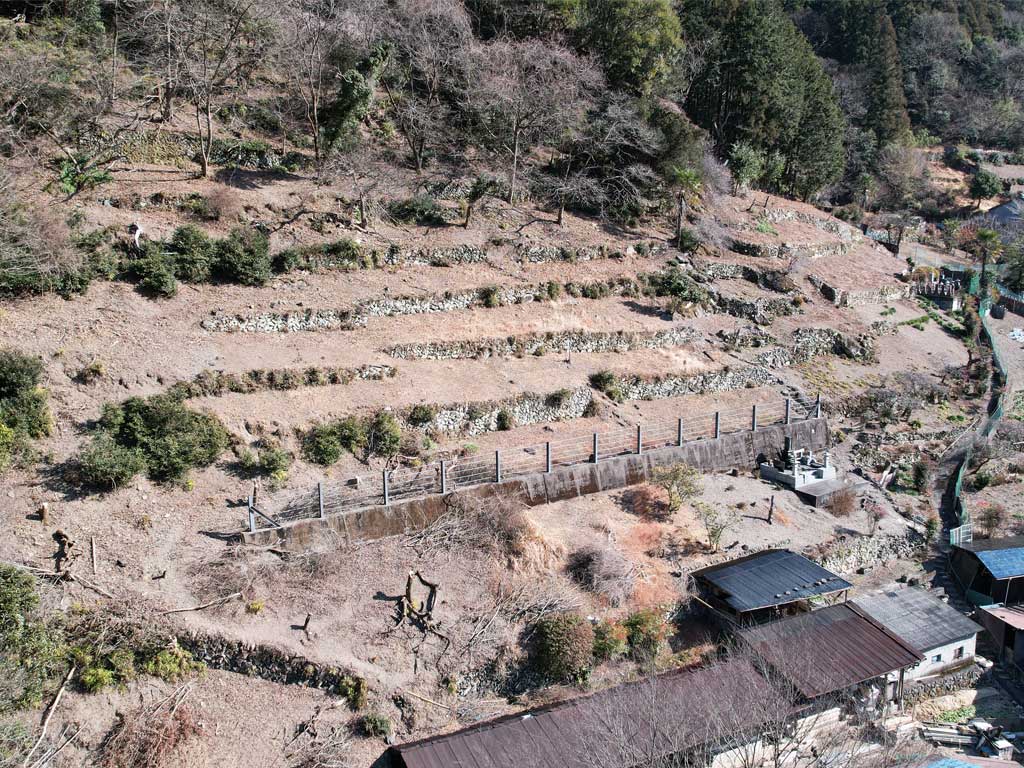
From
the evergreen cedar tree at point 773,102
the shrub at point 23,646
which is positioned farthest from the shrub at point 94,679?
the evergreen cedar tree at point 773,102

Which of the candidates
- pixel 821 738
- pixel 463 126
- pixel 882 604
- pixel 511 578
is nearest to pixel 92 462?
pixel 511 578

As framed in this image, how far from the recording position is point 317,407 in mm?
21391

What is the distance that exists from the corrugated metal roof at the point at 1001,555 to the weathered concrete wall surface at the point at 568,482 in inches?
221

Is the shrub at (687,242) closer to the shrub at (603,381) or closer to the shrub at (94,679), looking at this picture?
the shrub at (603,381)

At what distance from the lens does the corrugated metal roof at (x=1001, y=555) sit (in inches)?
832

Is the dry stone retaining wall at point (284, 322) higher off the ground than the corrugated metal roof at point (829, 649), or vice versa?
the dry stone retaining wall at point (284, 322)

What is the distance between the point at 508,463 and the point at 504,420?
165 cm

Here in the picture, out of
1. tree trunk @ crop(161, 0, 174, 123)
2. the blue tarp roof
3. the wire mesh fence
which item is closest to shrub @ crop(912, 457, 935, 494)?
the wire mesh fence

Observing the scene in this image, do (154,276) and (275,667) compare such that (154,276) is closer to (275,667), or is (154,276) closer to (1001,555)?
(275,667)

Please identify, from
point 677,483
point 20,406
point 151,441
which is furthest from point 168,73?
point 677,483

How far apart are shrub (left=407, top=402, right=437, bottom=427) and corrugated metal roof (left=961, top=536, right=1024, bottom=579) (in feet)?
49.3

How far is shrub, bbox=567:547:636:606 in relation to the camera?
19219 mm

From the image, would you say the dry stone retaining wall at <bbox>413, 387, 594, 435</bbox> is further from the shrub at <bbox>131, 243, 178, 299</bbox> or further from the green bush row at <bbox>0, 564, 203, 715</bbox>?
the green bush row at <bbox>0, 564, 203, 715</bbox>

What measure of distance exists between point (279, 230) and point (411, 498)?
458 inches
